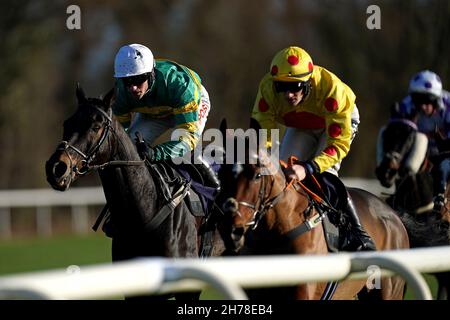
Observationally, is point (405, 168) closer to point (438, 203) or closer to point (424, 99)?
point (424, 99)

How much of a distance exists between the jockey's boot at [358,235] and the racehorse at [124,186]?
863mm

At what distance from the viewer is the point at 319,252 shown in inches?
195

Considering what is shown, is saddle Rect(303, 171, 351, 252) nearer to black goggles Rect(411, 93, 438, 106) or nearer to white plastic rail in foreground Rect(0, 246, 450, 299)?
white plastic rail in foreground Rect(0, 246, 450, 299)

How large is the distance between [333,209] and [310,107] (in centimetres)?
74

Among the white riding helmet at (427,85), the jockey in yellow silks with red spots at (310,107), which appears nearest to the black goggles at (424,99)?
the white riding helmet at (427,85)

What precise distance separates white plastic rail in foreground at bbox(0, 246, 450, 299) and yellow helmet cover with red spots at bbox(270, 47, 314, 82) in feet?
7.27

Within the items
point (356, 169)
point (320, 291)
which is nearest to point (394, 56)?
point (356, 169)

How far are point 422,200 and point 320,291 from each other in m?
3.28

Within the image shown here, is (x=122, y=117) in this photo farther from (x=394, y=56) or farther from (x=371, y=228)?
(x=394, y=56)

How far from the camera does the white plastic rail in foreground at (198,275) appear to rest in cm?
226

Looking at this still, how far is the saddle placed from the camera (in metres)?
5.10

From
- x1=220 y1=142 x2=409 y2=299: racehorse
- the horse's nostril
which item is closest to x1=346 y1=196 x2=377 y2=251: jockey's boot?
x1=220 y1=142 x2=409 y2=299: racehorse

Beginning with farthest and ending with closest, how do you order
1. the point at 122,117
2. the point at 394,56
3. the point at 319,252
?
the point at 394,56
the point at 122,117
the point at 319,252

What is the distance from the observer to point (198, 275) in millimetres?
2529
